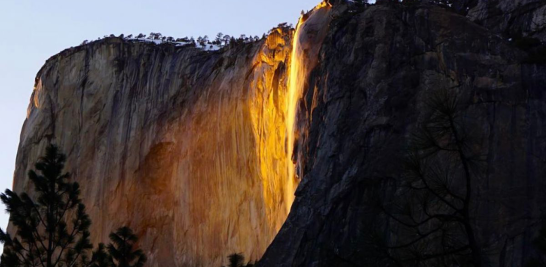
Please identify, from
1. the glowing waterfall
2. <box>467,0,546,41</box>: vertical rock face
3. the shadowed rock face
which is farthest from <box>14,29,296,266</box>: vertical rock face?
<box>467,0,546,41</box>: vertical rock face

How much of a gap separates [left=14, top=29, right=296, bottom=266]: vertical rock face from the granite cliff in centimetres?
7

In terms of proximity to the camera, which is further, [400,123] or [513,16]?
[513,16]

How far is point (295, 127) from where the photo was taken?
35.3 metres

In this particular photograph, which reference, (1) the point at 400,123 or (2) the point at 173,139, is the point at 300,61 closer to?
(1) the point at 400,123

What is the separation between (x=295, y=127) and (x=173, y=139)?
1178cm

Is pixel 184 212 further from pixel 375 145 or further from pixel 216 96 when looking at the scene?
pixel 375 145

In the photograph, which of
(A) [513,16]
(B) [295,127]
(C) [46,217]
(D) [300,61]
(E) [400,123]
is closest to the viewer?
(C) [46,217]

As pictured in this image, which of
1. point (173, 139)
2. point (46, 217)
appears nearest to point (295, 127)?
point (46, 217)

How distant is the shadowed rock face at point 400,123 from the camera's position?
2773cm

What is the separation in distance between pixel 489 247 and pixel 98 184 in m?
25.0

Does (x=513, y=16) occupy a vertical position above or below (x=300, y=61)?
above

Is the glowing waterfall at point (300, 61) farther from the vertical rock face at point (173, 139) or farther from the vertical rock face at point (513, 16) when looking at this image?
the vertical rock face at point (513, 16)

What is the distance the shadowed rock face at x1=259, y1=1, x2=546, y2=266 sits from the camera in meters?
27.7

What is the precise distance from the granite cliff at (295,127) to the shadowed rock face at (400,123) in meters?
0.04
